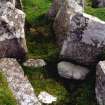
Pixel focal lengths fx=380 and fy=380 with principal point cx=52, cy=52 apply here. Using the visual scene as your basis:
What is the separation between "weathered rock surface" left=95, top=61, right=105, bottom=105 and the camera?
16391mm

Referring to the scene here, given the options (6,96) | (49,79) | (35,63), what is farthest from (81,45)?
(6,96)

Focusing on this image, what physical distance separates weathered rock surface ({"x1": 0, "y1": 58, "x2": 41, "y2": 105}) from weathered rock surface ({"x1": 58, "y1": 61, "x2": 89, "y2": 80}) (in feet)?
6.06

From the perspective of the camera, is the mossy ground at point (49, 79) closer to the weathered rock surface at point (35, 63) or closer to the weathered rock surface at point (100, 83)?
the weathered rock surface at point (35, 63)

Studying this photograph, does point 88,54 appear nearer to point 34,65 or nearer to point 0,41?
point 34,65

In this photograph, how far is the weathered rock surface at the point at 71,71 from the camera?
59.3ft

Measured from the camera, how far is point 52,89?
17.6 m

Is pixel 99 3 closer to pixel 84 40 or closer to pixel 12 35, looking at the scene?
pixel 84 40

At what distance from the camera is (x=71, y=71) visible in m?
18.1

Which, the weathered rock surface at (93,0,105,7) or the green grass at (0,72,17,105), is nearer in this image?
the green grass at (0,72,17,105)

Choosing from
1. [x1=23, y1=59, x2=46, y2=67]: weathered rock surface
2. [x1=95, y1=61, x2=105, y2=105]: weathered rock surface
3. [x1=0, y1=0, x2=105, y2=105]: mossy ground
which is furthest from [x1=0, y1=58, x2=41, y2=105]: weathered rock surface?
[x1=95, y1=61, x2=105, y2=105]: weathered rock surface

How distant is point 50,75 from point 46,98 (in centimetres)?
194

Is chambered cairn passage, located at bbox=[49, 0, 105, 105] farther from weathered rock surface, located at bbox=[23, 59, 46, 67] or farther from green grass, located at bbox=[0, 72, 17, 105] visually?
green grass, located at bbox=[0, 72, 17, 105]

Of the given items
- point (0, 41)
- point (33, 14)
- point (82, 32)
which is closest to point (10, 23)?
point (0, 41)

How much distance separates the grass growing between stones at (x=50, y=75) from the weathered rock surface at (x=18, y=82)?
0.50 meters
